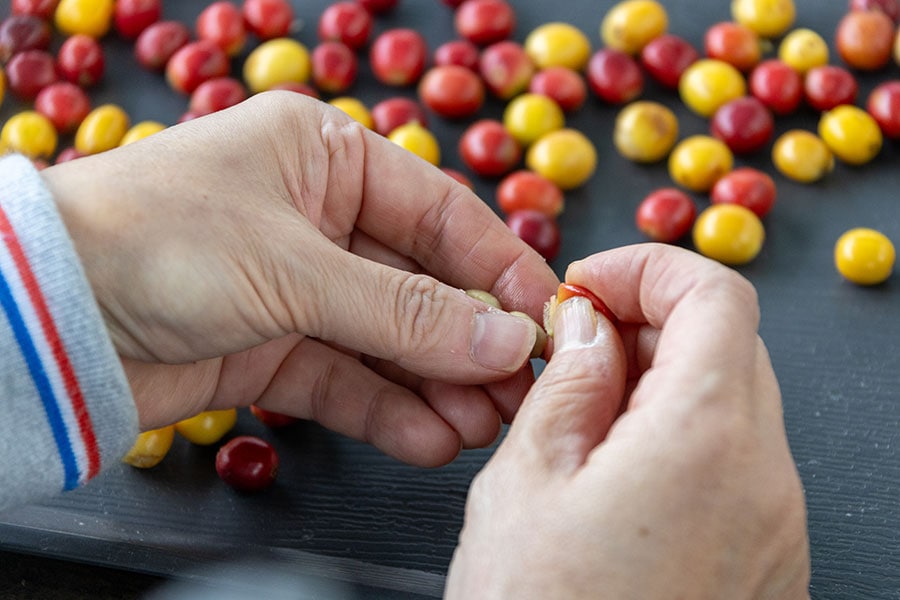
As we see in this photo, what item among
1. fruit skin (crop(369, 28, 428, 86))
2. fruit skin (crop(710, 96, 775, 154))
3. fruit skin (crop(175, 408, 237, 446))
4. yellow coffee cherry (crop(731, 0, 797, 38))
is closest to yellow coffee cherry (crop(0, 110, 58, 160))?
fruit skin (crop(369, 28, 428, 86))

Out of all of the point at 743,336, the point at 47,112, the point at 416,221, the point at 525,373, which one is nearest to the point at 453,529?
the point at 525,373

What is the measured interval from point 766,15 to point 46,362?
4.88 feet

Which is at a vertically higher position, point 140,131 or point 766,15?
point 766,15

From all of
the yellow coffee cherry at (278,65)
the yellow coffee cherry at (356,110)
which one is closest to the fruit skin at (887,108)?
the yellow coffee cherry at (356,110)

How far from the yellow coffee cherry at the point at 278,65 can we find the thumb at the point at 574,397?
1.04 metres

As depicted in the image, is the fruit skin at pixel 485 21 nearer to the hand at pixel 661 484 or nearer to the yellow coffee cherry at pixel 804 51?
the yellow coffee cherry at pixel 804 51

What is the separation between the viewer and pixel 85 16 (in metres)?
1.90

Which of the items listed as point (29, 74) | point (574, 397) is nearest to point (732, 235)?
point (574, 397)

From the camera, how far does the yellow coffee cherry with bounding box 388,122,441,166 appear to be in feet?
5.51

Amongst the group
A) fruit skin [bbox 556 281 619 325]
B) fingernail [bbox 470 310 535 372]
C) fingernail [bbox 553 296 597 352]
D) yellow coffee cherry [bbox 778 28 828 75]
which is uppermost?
fingernail [bbox 553 296 597 352]

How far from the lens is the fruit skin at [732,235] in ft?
5.03

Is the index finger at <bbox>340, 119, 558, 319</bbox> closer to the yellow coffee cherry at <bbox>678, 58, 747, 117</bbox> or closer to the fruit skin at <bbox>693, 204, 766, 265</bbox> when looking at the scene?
the fruit skin at <bbox>693, 204, 766, 265</bbox>

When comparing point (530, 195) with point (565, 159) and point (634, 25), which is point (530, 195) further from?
point (634, 25)

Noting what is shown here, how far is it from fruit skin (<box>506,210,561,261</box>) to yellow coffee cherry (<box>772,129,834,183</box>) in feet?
1.41
